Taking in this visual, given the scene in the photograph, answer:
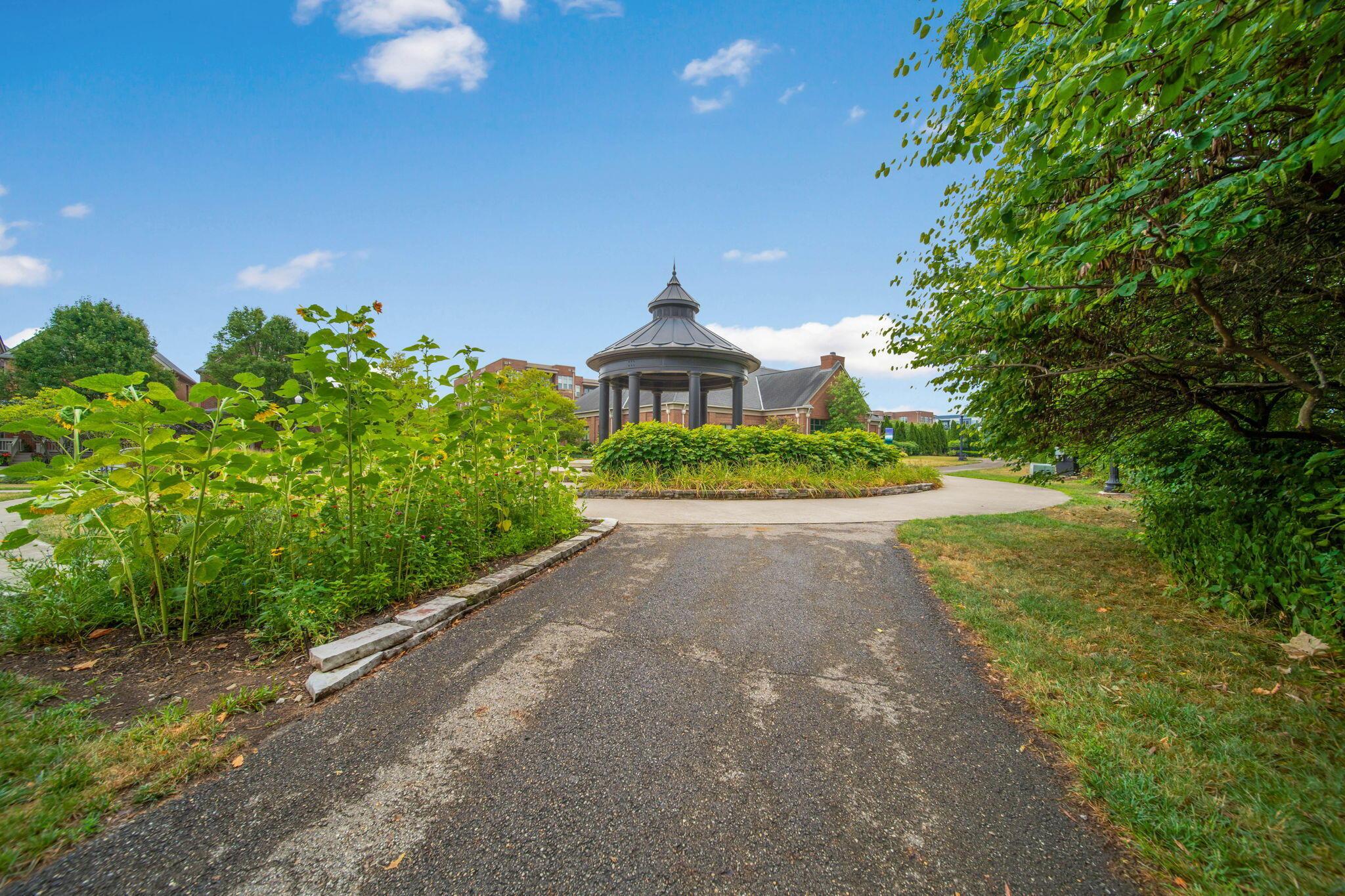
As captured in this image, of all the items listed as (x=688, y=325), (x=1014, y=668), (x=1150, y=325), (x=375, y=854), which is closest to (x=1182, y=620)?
(x=1014, y=668)

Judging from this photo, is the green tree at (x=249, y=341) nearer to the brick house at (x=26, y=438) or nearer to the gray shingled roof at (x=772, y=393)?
the brick house at (x=26, y=438)

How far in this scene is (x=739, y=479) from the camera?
10961 millimetres

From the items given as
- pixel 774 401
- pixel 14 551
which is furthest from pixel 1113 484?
pixel 774 401

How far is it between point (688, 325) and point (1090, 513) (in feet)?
40.6

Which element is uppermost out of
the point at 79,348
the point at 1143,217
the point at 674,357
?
the point at 79,348

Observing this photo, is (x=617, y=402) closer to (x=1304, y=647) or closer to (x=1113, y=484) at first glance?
(x=1113, y=484)

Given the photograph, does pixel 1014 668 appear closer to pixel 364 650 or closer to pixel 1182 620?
pixel 1182 620

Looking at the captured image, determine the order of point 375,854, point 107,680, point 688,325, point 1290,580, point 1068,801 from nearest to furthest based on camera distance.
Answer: point 375,854
point 1068,801
point 107,680
point 1290,580
point 688,325

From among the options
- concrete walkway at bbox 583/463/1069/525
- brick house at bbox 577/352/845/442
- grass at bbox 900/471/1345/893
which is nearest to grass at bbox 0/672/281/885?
grass at bbox 900/471/1345/893

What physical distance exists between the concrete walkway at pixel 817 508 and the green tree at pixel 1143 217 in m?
3.75

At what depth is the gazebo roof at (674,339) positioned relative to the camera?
51.6 ft

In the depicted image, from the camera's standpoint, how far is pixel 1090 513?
8453 millimetres

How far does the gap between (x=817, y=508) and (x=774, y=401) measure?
30215 mm

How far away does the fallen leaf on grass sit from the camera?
290 centimetres
